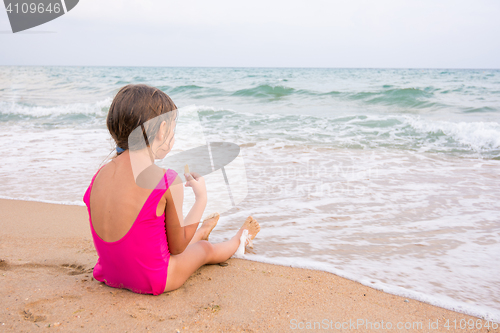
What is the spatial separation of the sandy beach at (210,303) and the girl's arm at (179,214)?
33cm

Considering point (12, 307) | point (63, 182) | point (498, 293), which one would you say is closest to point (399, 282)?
point (498, 293)

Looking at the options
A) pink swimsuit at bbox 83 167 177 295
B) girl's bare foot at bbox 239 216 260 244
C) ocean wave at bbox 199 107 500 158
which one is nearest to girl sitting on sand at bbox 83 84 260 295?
pink swimsuit at bbox 83 167 177 295

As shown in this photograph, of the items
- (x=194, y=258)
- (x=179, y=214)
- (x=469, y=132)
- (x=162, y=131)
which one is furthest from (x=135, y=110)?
(x=469, y=132)

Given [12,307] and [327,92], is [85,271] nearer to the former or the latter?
[12,307]

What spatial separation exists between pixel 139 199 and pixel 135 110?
42 centimetres

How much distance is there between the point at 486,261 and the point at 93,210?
269 cm

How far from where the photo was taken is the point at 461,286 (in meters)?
2.16

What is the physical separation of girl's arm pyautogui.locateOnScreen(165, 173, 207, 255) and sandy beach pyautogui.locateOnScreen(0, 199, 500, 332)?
1.08ft

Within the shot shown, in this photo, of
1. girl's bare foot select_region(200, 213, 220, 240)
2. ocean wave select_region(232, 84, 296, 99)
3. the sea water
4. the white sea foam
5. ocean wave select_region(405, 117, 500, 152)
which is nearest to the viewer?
the sea water

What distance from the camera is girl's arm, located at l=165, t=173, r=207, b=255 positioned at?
168cm

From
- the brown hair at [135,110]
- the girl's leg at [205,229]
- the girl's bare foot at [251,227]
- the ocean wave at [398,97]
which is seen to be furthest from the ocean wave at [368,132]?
the brown hair at [135,110]

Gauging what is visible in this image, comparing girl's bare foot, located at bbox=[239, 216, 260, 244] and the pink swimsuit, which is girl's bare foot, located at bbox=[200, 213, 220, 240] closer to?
girl's bare foot, located at bbox=[239, 216, 260, 244]

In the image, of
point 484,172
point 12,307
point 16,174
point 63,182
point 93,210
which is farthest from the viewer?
point 484,172

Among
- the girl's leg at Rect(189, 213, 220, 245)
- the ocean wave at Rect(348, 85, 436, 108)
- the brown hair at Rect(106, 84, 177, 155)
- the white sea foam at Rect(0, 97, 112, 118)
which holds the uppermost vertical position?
the brown hair at Rect(106, 84, 177, 155)
